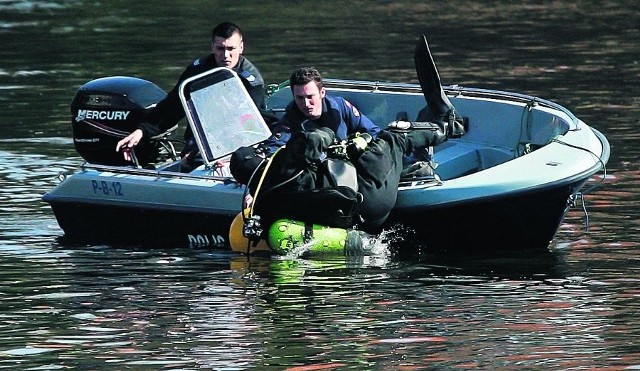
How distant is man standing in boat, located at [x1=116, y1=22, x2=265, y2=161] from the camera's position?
11.7 m

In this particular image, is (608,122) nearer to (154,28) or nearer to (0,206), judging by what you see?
(0,206)

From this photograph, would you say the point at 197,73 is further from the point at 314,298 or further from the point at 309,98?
the point at 314,298

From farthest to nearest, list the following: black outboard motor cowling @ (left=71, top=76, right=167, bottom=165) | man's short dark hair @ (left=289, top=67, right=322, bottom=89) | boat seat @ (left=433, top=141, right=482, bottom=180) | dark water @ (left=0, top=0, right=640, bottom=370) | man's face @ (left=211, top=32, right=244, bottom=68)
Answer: boat seat @ (left=433, top=141, right=482, bottom=180) < black outboard motor cowling @ (left=71, top=76, right=167, bottom=165) < man's face @ (left=211, top=32, right=244, bottom=68) < man's short dark hair @ (left=289, top=67, right=322, bottom=89) < dark water @ (left=0, top=0, right=640, bottom=370)

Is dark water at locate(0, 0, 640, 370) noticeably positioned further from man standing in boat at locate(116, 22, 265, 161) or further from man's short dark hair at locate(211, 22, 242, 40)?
man's short dark hair at locate(211, 22, 242, 40)

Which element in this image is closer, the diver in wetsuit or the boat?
the diver in wetsuit

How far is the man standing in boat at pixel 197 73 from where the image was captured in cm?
1170

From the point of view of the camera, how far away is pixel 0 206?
42.2 ft

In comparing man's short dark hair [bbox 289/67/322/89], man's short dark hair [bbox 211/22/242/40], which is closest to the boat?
man's short dark hair [bbox 211/22/242/40]

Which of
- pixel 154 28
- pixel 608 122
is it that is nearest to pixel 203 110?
pixel 608 122

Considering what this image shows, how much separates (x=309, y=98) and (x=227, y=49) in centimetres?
133

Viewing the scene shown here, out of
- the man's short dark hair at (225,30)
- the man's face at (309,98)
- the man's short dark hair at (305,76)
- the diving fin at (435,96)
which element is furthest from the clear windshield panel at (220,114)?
the diving fin at (435,96)

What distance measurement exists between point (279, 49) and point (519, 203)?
13323mm

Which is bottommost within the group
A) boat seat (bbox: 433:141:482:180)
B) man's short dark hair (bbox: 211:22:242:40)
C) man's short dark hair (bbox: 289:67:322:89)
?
boat seat (bbox: 433:141:482:180)

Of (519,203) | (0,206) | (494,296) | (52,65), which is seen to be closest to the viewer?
(494,296)
